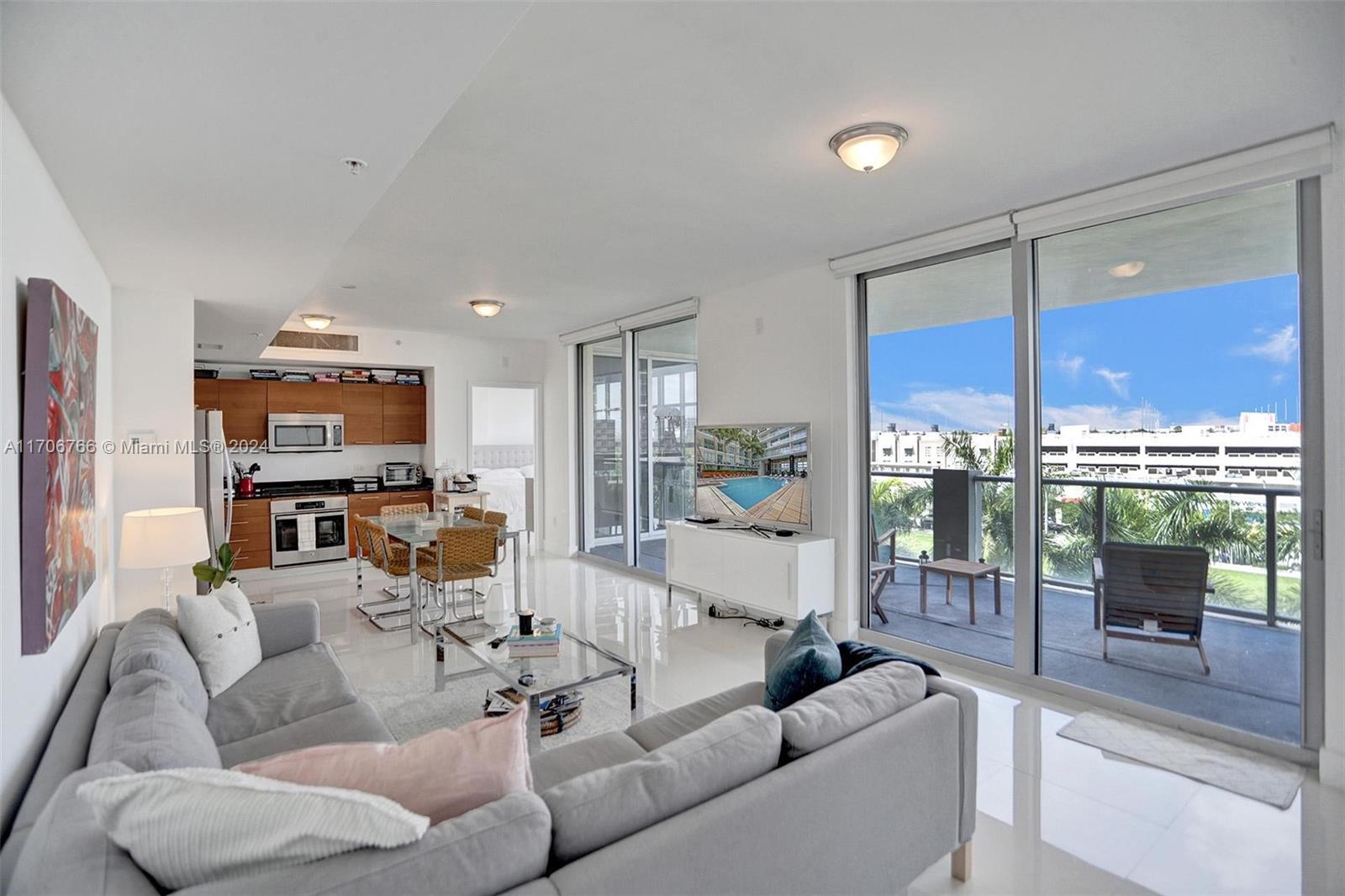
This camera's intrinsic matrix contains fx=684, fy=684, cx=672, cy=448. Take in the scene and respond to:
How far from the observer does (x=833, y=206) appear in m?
3.59

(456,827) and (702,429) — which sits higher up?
(702,429)

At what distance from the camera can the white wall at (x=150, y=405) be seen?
399 cm

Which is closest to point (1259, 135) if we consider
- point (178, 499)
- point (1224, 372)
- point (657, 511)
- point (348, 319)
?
point (1224, 372)

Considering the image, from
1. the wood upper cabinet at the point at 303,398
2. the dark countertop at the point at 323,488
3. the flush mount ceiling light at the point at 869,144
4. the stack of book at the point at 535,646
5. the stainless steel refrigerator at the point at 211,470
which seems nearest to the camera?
the flush mount ceiling light at the point at 869,144

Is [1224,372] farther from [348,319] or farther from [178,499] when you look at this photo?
[348,319]

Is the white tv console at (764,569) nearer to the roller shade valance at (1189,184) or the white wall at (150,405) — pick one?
the roller shade valance at (1189,184)

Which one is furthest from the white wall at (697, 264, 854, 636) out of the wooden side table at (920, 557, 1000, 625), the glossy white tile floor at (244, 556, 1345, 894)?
the glossy white tile floor at (244, 556, 1345, 894)

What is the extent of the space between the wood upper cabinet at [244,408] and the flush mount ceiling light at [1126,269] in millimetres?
7536

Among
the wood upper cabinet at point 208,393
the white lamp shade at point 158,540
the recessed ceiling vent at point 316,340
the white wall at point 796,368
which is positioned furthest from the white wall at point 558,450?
the white lamp shade at point 158,540

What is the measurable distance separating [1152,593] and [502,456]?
752 centimetres

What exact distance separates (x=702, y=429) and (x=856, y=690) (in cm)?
370

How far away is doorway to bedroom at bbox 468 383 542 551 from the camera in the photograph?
8594 mm

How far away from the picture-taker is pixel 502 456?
30.4ft

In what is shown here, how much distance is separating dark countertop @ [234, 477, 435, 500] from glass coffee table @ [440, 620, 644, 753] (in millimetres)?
4330
